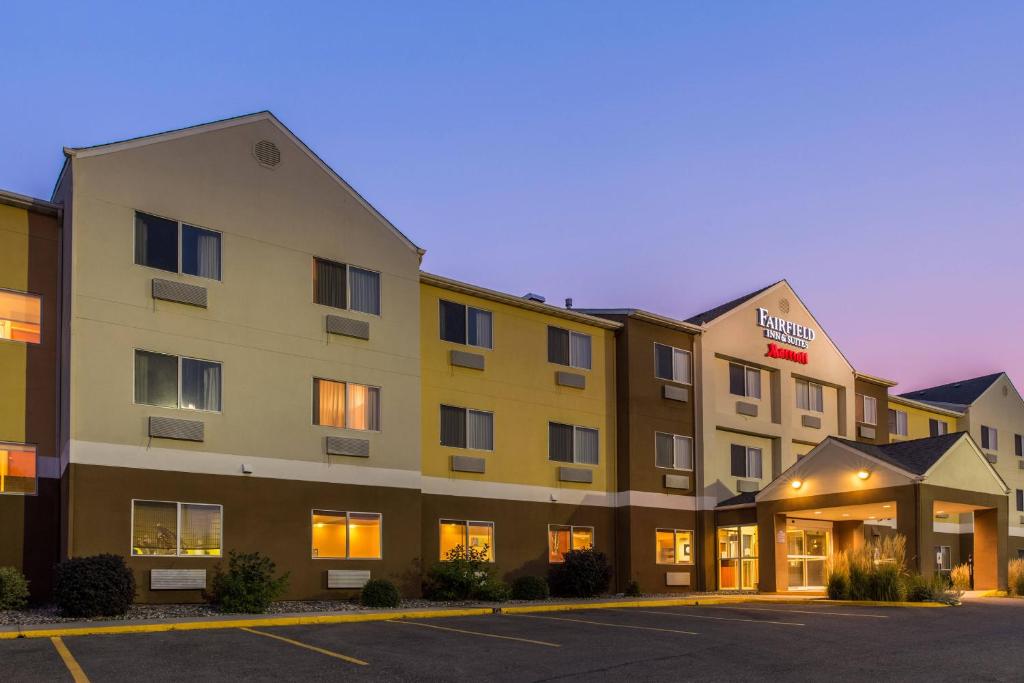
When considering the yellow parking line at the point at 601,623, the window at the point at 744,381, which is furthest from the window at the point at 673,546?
the yellow parking line at the point at 601,623

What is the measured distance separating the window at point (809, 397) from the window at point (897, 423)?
6.63 metres

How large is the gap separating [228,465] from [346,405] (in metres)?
3.49

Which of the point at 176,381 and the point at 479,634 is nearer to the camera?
the point at 479,634

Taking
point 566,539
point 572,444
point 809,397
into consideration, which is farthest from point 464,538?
point 809,397

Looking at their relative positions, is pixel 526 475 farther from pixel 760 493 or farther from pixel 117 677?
pixel 117 677

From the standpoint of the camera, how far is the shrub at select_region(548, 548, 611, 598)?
91.0ft

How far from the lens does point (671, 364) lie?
33.0 m

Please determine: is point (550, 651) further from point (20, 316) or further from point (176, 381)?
point (20, 316)

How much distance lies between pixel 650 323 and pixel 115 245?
57.4 feet

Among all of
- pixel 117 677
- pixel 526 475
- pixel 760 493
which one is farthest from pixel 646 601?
pixel 117 677

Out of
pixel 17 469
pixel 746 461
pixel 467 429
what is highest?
pixel 467 429

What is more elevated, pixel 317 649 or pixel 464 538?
pixel 464 538

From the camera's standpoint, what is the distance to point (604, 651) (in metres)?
14.7

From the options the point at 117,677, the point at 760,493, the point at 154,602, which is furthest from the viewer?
the point at 760,493
